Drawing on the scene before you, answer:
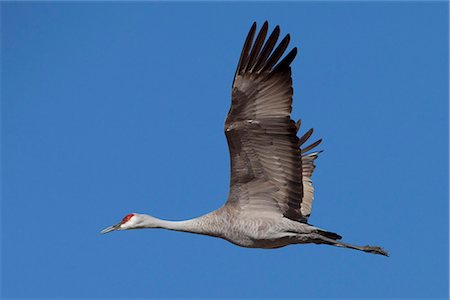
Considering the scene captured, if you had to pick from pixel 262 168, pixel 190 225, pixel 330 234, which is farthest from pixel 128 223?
pixel 330 234

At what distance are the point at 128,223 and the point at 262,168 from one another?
7.06ft

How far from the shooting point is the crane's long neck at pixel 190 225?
1498 centimetres

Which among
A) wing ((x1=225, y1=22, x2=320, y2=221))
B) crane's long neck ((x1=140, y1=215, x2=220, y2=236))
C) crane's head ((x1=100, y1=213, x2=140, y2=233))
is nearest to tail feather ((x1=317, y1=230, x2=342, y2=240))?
wing ((x1=225, y1=22, x2=320, y2=221))

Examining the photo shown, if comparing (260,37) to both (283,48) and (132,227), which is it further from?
(132,227)

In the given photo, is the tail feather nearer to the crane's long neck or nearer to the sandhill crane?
the sandhill crane

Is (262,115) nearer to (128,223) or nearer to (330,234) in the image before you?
(330,234)

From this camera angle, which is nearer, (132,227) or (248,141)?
(248,141)

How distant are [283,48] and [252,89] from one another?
68 centimetres

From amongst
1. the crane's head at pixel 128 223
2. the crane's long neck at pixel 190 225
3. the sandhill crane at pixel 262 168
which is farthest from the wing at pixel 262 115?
the crane's head at pixel 128 223

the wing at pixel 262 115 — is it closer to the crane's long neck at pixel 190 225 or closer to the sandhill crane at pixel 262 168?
the sandhill crane at pixel 262 168

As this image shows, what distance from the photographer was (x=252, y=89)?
14.3m

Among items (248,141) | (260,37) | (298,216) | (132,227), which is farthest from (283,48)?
(132,227)

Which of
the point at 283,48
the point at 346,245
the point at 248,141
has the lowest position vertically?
the point at 346,245

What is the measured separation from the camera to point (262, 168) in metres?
14.8
